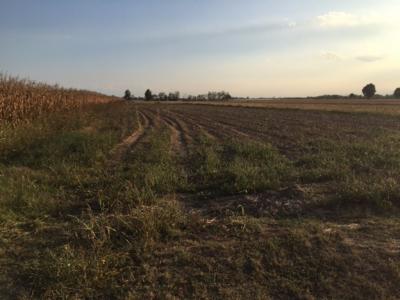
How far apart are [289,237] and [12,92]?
493 inches

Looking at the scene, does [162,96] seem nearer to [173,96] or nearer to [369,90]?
[173,96]

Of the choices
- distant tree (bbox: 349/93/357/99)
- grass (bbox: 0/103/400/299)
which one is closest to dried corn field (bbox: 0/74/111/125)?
grass (bbox: 0/103/400/299)

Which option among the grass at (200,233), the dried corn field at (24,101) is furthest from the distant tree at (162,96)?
the grass at (200,233)

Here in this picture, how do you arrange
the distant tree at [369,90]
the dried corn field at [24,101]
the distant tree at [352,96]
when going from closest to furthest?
the dried corn field at [24,101]
the distant tree at [369,90]
the distant tree at [352,96]

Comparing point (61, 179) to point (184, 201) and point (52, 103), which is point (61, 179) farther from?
point (52, 103)

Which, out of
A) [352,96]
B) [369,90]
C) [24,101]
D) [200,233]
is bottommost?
[200,233]

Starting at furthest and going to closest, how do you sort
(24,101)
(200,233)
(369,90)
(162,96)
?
(162,96) < (369,90) < (24,101) < (200,233)

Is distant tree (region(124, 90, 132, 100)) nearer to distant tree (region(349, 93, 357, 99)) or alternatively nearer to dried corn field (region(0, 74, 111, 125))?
distant tree (region(349, 93, 357, 99))

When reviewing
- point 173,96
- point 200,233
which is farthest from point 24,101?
point 173,96

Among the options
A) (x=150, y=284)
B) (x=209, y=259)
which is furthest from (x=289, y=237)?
(x=150, y=284)

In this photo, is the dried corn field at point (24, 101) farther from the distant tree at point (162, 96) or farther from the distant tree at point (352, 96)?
the distant tree at point (352, 96)

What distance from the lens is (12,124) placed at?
43.5ft

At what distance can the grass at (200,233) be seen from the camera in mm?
4078

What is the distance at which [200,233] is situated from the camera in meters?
5.30
